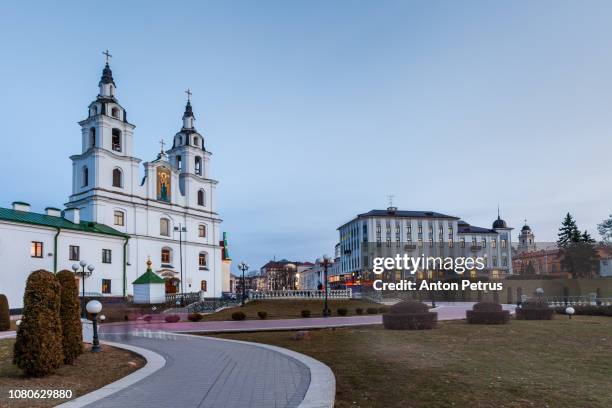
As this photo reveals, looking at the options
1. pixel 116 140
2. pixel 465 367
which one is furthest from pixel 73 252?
pixel 465 367

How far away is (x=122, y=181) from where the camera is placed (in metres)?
52.2

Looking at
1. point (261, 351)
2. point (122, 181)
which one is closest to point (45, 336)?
point (261, 351)

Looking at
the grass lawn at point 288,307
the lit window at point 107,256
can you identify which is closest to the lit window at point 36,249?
the lit window at point 107,256

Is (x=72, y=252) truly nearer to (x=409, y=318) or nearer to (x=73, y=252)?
(x=73, y=252)

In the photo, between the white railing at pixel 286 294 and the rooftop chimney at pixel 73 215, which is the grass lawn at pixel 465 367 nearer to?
the white railing at pixel 286 294

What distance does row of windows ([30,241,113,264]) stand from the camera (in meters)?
39.9

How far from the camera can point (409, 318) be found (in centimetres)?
2248

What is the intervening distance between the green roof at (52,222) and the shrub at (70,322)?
30.7 metres

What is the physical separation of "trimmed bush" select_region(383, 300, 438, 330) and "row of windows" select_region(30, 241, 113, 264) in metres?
31.6

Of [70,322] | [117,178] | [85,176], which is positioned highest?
[85,176]

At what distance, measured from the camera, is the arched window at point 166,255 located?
5562 centimetres

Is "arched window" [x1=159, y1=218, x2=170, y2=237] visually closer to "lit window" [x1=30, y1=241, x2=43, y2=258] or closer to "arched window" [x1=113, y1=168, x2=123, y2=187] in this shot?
"arched window" [x1=113, y1=168, x2=123, y2=187]

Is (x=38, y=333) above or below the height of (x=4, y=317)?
above

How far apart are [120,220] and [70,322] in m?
41.8
